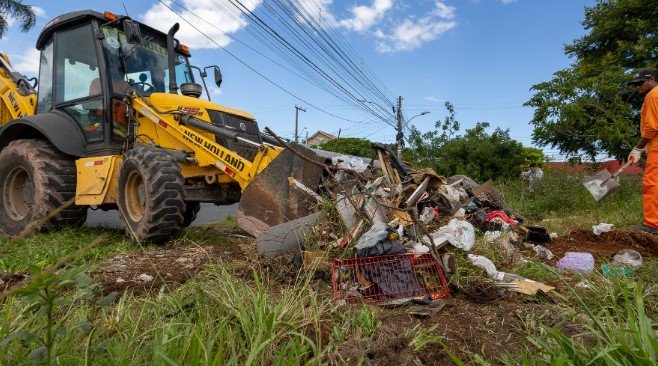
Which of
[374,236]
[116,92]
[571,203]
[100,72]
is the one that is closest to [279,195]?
[374,236]

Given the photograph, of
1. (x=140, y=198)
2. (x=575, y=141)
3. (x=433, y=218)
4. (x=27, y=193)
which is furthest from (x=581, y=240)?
(x=575, y=141)

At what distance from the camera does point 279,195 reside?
164 inches

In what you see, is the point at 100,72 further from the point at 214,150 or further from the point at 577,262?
the point at 577,262

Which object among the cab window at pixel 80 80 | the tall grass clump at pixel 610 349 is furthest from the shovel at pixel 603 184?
the cab window at pixel 80 80

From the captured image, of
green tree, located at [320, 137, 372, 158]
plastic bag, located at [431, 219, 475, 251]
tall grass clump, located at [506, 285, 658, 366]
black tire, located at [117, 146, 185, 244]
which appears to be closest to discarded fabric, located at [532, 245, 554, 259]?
plastic bag, located at [431, 219, 475, 251]

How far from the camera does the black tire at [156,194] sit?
4.37m

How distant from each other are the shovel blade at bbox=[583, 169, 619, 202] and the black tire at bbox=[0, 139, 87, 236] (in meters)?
5.92

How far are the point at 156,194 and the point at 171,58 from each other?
1.99 metres

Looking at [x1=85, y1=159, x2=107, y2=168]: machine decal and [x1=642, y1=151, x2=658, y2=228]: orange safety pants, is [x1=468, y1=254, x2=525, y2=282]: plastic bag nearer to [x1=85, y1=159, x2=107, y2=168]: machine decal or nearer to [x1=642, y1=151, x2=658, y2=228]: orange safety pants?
[x1=642, y1=151, x2=658, y2=228]: orange safety pants

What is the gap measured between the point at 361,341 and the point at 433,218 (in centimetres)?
245

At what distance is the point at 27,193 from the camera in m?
5.63

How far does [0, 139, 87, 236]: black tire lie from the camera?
16.7ft

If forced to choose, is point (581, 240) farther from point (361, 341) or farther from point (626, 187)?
point (626, 187)

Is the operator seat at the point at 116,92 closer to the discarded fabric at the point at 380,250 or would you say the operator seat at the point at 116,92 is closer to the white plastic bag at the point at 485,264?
the discarded fabric at the point at 380,250
